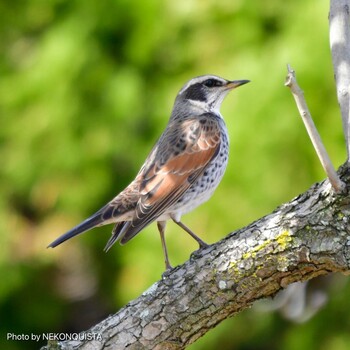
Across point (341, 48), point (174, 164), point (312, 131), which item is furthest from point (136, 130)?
point (312, 131)

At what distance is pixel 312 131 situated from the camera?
430 cm

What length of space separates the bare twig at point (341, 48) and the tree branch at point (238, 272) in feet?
1.68

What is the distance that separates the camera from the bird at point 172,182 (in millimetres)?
5930

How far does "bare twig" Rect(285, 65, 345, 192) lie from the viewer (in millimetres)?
4216

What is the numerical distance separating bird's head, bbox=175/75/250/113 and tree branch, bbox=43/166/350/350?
2533mm

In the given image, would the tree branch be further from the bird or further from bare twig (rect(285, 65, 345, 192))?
the bird

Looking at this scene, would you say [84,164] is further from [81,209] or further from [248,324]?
[248,324]

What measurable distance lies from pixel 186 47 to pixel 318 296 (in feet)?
9.77

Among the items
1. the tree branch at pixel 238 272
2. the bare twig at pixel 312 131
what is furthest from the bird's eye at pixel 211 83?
the bare twig at pixel 312 131

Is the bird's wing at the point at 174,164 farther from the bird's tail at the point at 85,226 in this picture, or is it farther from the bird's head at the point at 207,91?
the bird's head at the point at 207,91

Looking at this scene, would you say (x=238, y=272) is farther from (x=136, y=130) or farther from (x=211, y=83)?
(x=136, y=130)

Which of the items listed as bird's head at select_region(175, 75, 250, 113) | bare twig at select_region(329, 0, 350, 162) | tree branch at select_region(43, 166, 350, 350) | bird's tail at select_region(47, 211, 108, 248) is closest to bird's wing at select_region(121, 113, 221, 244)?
bird's tail at select_region(47, 211, 108, 248)

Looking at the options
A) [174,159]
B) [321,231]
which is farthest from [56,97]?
[321,231]

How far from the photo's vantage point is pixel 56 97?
8523 millimetres
